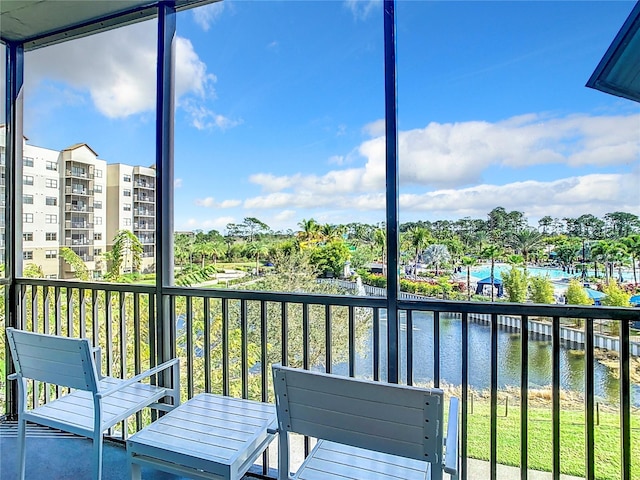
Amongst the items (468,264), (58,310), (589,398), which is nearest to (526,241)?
(468,264)

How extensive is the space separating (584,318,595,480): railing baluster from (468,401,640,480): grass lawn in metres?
0.04

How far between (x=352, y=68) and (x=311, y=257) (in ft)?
3.68

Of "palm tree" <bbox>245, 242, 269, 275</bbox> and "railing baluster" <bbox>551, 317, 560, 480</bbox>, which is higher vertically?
"palm tree" <bbox>245, 242, 269, 275</bbox>

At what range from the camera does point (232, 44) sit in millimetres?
2414

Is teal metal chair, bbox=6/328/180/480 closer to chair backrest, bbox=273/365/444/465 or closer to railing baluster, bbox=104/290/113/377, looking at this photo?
railing baluster, bbox=104/290/113/377

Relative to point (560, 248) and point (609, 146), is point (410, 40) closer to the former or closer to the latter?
point (609, 146)

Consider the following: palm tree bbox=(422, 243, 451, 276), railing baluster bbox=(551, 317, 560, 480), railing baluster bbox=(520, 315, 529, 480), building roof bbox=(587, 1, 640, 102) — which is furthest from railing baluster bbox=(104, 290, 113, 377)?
building roof bbox=(587, 1, 640, 102)

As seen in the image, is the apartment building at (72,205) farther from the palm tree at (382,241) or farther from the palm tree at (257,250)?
the palm tree at (382,241)

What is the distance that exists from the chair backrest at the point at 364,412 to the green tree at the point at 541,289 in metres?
0.93

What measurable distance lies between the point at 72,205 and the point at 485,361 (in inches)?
110

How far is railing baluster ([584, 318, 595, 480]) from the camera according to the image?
4.94 ft

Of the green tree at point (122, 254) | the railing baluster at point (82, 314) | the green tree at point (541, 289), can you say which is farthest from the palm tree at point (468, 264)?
the railing baluster at point (82, 314)

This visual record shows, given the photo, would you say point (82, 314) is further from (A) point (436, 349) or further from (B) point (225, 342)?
(A) point (436, 349)

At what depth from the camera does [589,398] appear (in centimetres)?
152
